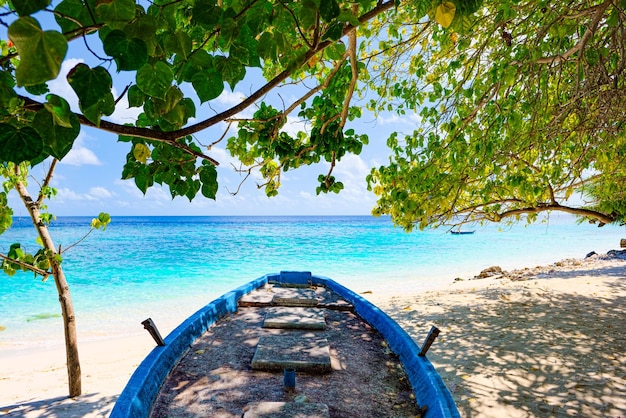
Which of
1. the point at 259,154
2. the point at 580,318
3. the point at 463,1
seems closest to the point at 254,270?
the point at 580,318

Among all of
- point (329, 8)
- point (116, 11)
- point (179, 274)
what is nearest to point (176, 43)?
point (116, 11)

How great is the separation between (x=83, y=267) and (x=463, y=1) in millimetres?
25800

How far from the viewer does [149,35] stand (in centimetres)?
82

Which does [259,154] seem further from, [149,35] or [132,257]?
[132,257]

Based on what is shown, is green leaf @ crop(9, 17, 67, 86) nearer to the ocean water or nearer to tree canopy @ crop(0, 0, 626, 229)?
tree canopy @ crop(0, 0, 626, 229)

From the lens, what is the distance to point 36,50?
0.55 metres

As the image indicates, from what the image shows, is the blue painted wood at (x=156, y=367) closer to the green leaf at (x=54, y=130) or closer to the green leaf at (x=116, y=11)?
the green leaf at (x=54, y=130)

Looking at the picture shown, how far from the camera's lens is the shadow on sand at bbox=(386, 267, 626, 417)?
403 cm

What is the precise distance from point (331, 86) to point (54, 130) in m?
3.20

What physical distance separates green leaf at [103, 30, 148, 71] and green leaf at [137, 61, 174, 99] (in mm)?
108

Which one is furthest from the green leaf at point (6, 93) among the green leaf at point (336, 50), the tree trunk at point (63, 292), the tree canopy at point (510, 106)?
the tree trunk at point (63, 292)

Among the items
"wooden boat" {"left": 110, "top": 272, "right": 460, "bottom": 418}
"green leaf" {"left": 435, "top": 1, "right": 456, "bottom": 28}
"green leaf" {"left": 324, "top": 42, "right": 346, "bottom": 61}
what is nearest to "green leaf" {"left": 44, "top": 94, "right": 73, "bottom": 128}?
"green leaf" {"left": 435, "top": 1, "right": 456, "bottom": 28}

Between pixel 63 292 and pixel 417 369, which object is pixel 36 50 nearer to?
pixel 417 369

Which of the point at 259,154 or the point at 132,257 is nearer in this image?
the point at 259,154
